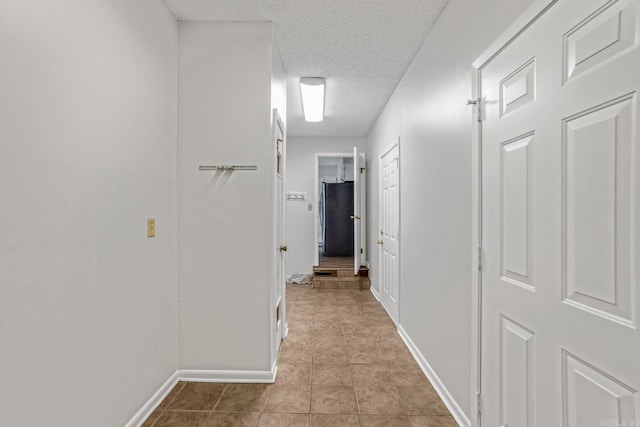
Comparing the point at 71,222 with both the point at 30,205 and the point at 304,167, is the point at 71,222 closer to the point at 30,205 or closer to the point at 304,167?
the point at 30,205

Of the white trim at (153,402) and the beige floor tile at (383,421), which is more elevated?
the white trim at (153,402)

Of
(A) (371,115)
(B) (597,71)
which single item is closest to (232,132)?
(B) (597,71)

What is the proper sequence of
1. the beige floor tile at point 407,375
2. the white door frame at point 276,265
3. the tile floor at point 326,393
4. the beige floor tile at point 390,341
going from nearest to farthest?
the tile floor at point 326,393, the beige floor tile at point 407,375, the white door frame at point 276,265, the beige floor tile at point 390,341

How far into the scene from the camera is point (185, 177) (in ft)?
7.72

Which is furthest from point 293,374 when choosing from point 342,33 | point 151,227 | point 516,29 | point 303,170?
point 303,170

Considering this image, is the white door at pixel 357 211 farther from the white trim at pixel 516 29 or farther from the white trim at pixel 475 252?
the white trim at pixel 516 29

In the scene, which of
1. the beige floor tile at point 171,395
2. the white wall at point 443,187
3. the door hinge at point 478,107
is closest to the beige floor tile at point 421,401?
the white wall at point 443,187

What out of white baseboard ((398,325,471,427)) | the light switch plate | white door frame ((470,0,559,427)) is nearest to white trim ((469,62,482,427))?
white door frame ((470,0,559,427))

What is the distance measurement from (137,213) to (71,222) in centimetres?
49

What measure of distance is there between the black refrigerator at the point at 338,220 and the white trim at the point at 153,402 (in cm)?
480

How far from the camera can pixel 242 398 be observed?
211 cm

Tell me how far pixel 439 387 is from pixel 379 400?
434 millimetres

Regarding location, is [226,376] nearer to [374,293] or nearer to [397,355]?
[397,355]

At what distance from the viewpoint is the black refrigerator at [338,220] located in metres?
6.88
